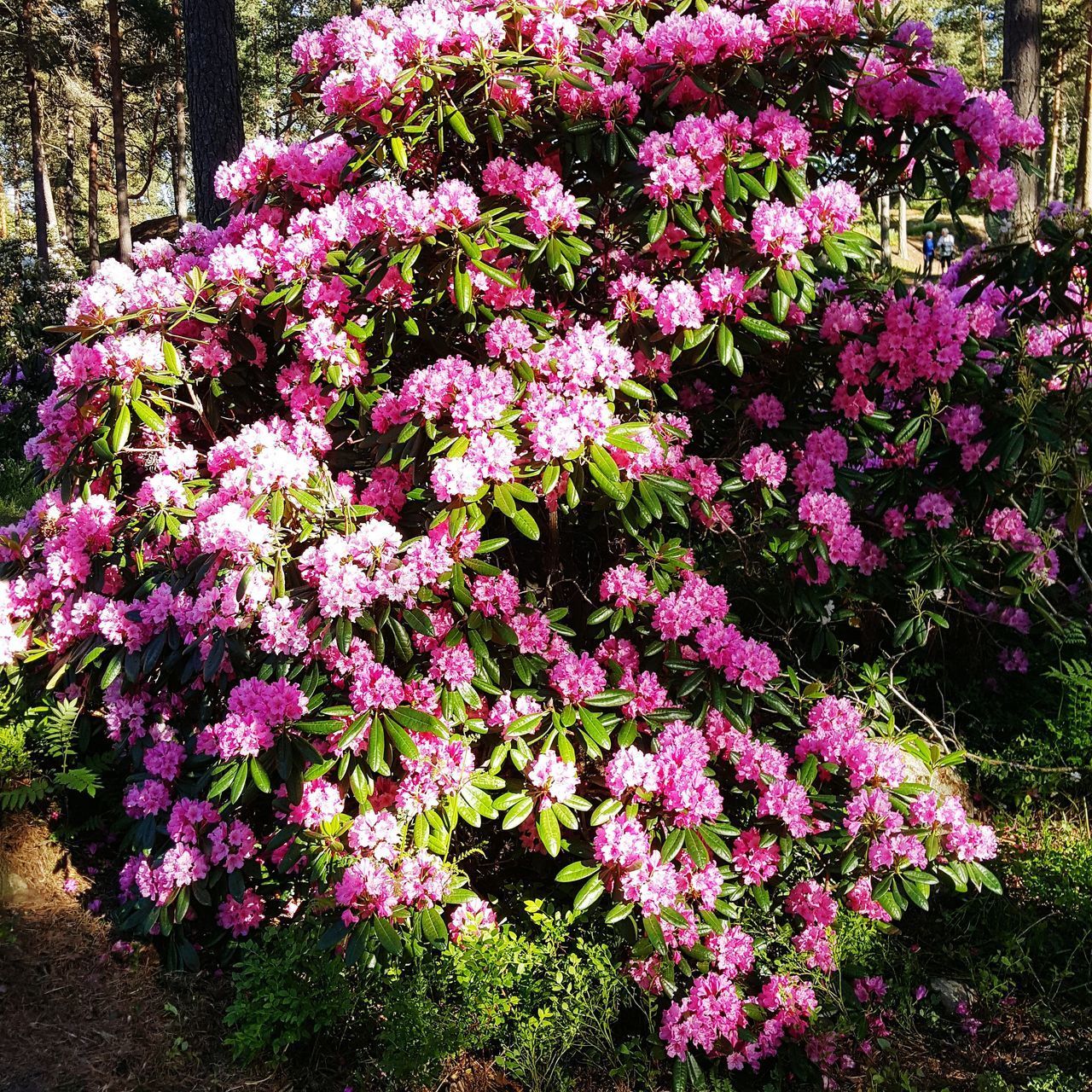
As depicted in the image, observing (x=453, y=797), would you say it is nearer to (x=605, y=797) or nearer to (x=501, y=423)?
(x=605, y=797)

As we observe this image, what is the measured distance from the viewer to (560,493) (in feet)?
7.71

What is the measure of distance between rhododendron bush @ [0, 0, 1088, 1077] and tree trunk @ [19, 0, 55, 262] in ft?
37.1

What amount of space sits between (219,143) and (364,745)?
14.3ft

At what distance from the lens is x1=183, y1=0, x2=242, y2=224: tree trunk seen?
518cm

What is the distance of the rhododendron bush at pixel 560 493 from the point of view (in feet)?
7.35

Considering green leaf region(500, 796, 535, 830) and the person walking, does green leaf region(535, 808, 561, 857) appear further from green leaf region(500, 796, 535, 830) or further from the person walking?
the person walking

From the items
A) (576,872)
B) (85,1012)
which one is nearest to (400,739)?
(576,872)

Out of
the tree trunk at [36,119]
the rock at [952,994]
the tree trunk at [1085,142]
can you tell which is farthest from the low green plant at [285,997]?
the tree trunk at [1085,142]

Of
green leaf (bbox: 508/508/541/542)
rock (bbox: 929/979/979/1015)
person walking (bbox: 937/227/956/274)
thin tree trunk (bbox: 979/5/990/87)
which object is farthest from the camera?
thin tree trunk (bbox: 979/5/990/87)

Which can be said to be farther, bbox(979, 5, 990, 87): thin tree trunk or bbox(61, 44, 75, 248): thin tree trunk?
bbox(979, 5, 990, 87): thin tree trunk

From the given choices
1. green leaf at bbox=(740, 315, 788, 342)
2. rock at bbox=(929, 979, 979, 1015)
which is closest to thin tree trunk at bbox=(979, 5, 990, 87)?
green leaf at bbox=(740, 315, 788, 342)

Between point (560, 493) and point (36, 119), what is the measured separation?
1744 cm

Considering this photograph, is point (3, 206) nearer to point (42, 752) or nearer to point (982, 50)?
point (982, 50)

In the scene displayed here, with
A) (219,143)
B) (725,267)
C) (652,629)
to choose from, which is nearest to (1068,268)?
(725,267)
